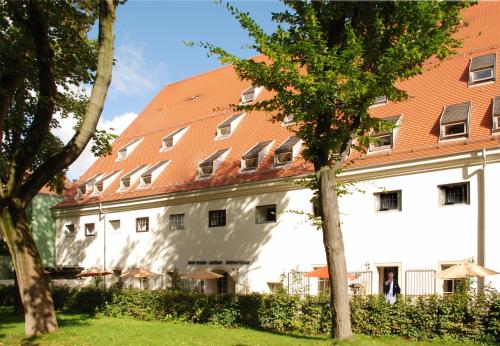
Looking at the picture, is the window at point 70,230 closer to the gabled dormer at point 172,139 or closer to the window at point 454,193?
the gabled dormer at point 172,139

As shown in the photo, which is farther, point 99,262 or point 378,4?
point 99,262

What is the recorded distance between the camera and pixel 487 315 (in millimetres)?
15203

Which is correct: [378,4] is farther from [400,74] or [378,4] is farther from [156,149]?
[156,149]

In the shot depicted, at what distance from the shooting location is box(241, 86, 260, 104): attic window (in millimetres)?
30172

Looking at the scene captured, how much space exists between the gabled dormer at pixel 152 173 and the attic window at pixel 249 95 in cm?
536

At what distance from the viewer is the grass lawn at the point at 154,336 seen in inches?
597

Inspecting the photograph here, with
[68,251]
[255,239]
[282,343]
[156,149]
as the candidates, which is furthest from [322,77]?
[68,251]

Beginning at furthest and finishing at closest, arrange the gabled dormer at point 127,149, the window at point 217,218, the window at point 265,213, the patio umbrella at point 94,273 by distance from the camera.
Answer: the gabled dormer at point 127,149 < the patio umbrella at point 94,273 < the window at point 217,218 < the window at point 265,213

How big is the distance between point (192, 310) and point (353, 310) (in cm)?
654

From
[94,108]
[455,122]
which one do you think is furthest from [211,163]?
[94,108]

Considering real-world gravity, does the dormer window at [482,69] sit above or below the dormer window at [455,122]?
above

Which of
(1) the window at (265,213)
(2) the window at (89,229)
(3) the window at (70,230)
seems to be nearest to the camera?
(1) the window at (265,213)

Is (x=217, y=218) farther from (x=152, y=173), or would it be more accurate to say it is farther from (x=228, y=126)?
(x=152, y=173)

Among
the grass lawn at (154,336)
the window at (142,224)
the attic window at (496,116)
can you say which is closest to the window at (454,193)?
the attic window at (496,116)
